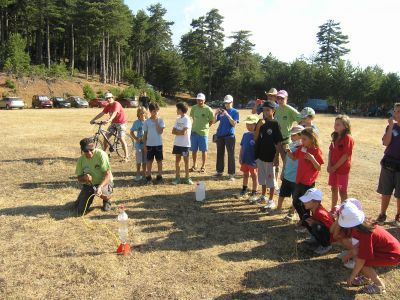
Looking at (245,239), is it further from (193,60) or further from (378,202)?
(193,60)

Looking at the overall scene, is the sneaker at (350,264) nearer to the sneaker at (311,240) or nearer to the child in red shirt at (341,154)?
the sneaker at (311,240)

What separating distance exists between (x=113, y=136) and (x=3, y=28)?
5562 cm

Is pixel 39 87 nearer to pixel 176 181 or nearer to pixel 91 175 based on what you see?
pixel 176 181

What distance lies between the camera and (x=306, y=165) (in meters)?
5.43

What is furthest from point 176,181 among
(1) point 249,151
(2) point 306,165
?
(2) point 306,165

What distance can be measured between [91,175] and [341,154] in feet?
12.8

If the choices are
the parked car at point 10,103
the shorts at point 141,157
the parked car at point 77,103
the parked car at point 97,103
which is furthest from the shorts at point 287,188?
the parked car at point 97,103

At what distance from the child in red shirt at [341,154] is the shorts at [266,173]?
0.94 meters

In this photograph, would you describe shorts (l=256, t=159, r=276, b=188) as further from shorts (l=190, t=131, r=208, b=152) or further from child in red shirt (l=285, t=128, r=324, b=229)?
shorts (l=190, t=131, r=208, b=152)

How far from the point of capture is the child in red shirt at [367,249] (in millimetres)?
3930

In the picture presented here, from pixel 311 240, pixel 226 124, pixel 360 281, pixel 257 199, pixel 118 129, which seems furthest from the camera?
pixel 118 129

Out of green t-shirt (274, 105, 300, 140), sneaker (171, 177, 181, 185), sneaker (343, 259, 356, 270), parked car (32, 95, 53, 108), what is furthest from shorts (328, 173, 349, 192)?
parked car (32, 95, 53, 108)

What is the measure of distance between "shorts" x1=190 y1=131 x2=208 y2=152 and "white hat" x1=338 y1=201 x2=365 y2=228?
16.7ft

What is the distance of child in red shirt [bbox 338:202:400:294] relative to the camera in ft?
12.9
